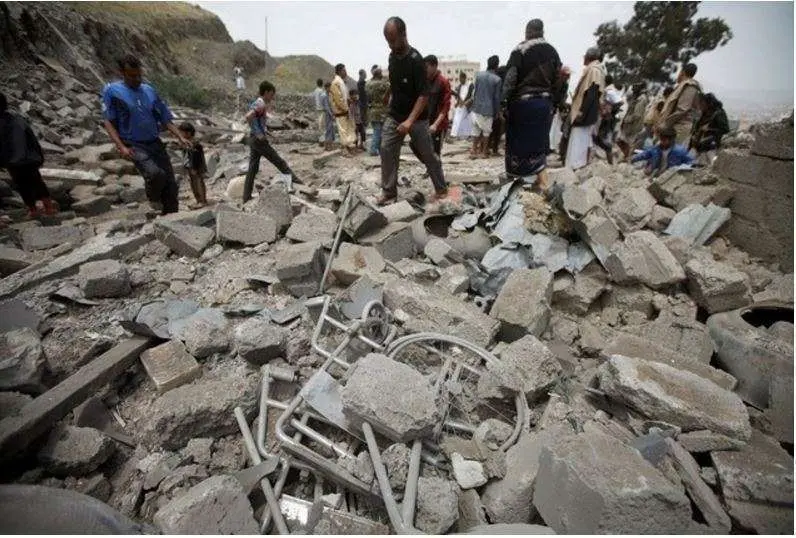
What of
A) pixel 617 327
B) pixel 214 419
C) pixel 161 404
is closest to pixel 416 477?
pixel 214 419

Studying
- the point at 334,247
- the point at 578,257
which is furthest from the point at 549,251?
A: the point at 334,247

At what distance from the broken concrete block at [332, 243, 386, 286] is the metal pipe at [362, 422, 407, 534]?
→ 1645mm

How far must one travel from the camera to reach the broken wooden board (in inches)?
71.4

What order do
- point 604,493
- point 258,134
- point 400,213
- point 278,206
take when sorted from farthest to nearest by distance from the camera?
point 258,134
point 278,206
point 400,213
point 604,493

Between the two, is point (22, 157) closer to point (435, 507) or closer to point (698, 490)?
point (435, 507)

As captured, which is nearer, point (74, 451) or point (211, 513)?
point (211, 513)

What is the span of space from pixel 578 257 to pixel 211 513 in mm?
3243

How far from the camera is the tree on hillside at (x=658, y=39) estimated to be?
18672mm

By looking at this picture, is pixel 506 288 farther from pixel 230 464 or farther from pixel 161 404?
pixel 161 404

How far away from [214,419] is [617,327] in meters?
3.12

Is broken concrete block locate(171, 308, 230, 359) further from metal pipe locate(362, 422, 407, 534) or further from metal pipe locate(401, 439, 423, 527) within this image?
metal pipe locate(401, 439, 423, 527)

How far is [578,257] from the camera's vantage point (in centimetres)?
333

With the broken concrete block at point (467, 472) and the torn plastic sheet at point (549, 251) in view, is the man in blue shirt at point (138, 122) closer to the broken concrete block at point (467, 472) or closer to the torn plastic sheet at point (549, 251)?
the torn plastic sheet at point (549, 251)

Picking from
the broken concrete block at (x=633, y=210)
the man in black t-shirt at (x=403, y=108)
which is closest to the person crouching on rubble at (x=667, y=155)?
the broken concrete block at (x=633, y=210)
